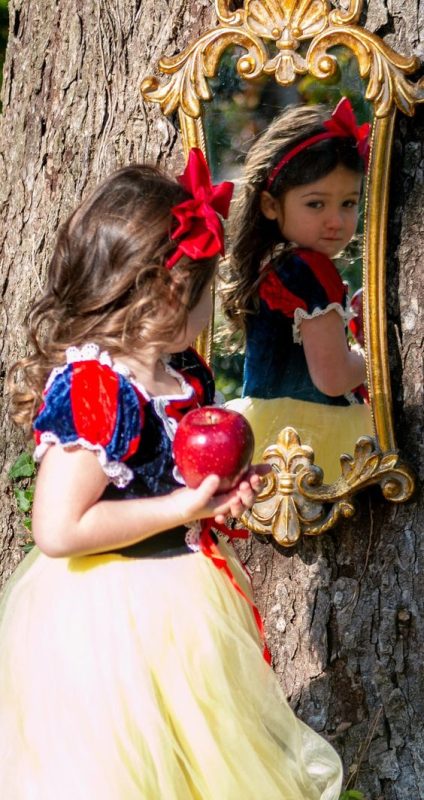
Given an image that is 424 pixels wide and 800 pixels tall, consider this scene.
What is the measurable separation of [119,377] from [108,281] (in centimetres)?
20

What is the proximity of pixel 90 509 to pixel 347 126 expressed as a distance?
1.22 metres

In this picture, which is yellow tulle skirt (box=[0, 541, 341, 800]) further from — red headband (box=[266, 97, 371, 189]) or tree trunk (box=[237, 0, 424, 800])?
red headband (box=[266, 97, 371, 189])

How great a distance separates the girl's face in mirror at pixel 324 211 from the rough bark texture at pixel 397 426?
13 cm

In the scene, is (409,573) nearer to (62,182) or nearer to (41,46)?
(62,182)

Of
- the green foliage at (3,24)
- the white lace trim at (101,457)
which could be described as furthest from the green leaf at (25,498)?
the green foliage at (3,24)

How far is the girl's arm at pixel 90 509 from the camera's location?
2.14 metres

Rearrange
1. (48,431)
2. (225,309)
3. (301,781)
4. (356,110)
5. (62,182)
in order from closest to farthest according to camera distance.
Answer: (48,431) → (301,781) → (356,110) → (225,309) → (62,182)

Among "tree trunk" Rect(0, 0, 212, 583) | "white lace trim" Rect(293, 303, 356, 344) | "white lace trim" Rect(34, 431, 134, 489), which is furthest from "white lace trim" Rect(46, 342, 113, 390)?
"tree trunk" Rect(0, 0, 212, 583)

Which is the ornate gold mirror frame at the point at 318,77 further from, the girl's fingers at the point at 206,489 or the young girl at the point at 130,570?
the girl's fingers at the point at 206,489

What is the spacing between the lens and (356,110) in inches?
112

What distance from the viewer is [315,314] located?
2.91 m

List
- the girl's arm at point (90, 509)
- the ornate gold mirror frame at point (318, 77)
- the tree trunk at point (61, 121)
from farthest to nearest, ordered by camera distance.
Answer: the tree trunk at point (61, 121) → the ornate gold mirror frame at point (318, 77) → the girl's arm at point (90, 509)

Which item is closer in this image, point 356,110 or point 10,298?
point 356,110

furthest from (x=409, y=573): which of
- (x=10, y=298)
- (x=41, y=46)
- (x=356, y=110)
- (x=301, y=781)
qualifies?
(x=41, y=46)
